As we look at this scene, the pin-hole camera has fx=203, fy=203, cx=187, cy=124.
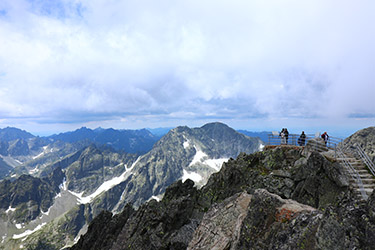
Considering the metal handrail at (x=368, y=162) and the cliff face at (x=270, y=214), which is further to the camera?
the metal handrail at (x=368, y=162)

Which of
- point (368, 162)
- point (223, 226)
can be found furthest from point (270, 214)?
point (368, 162)

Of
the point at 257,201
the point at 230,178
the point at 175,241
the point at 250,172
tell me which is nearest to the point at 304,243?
the point at 257,201

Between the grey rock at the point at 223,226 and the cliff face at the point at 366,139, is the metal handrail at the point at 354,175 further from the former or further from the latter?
the cliff face at the point at 366,139

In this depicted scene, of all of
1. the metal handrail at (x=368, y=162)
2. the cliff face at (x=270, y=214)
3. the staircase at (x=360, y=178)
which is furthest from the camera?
the metal handrail at (x=368, y=162)

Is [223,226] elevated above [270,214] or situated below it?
below

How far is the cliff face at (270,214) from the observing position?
919cm

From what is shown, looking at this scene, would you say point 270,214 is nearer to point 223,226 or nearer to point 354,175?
point 223,226

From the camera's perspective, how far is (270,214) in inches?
512

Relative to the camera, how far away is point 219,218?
16688 mm

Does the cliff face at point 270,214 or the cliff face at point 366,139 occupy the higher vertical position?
the cliff face at point 270,214

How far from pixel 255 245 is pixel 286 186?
18030mm

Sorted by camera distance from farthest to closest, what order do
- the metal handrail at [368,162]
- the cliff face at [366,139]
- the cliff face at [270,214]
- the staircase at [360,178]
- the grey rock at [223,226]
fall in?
1. the cliff face at [366,139]
2. the metal handrail at [368,162]
3. the staircase at [360,178]
4. the grey rock at [223,226]
5. the cliff face at [270,214]

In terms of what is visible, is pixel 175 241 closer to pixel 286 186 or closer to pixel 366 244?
pixel 286 186

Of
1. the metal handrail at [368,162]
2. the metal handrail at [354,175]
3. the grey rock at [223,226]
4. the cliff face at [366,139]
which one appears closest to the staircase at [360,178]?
the metal handrail at [354,175]
